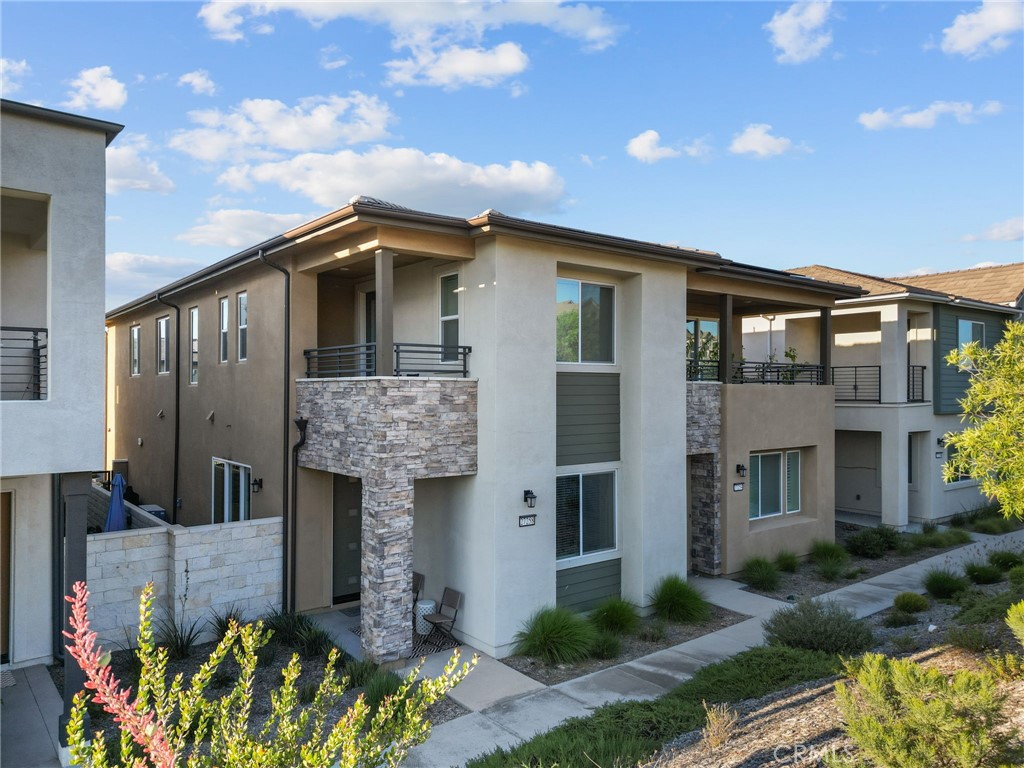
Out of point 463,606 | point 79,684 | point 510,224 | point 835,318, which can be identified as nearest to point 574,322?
point 510,224

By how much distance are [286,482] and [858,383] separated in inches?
658

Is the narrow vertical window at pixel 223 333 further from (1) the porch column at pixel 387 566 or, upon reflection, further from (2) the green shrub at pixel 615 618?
(2) the green shrub at pixel 615 618

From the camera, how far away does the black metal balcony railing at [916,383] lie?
19.7 meters

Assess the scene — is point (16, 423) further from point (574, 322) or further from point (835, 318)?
point (835, 318)

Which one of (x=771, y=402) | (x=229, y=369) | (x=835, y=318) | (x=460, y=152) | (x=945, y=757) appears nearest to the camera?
(x=945, y=757)

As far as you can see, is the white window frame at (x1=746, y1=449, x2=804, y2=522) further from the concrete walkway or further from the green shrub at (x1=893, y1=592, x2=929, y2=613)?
the green shrub at (x1=893, y1=592, x2=929, y2=613)

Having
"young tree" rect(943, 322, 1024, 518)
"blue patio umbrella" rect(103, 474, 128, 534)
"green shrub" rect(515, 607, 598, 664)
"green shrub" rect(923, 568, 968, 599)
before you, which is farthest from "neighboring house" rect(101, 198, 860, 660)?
"young tree" rect(943, 322, 1024, 518)

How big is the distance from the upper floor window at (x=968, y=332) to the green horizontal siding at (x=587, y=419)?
14.4 metres

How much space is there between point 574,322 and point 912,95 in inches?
326

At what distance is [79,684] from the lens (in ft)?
24.3

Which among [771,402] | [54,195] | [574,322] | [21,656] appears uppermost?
[54,195]

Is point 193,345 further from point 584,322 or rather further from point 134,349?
point 584,322

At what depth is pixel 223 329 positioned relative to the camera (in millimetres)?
14852

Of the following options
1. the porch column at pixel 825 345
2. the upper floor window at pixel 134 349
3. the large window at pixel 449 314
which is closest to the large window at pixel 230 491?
the large window at pixel 449 314
